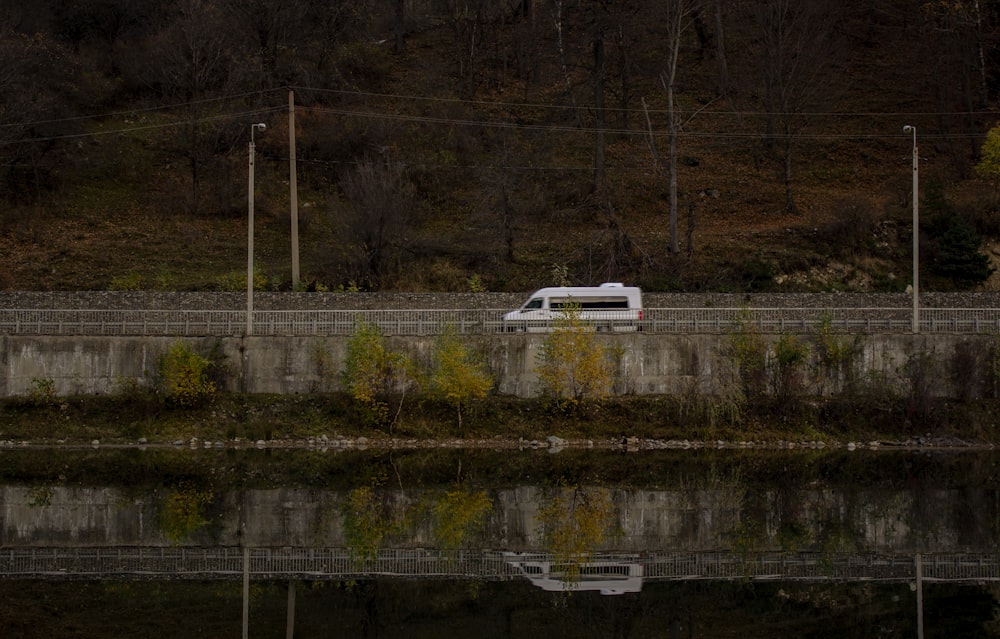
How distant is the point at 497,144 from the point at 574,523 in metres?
42.4

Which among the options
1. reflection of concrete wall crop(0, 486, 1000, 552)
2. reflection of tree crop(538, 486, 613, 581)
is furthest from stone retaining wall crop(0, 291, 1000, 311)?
reflection of tree crop(538, 486, 613, 581)

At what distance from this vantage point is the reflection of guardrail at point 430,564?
21266 mm

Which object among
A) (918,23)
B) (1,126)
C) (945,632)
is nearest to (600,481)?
(945,632)

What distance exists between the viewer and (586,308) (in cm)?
4459

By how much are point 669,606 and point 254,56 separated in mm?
55979

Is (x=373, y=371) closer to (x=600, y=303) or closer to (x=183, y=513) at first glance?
(x=600, y=303)

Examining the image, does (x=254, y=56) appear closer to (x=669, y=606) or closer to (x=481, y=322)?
(x=481, y=322)

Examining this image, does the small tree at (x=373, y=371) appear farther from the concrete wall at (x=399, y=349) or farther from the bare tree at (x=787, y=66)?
the bare tree at (x=787, y=66)

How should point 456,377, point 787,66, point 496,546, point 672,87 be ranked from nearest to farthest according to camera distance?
point 496,546 < point 456,377 < point 672,87 < point 787,66

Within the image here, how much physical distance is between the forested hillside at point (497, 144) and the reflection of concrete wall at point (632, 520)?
76.4 feet

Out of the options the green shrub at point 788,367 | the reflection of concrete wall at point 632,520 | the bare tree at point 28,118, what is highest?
the bare tree at point 28,118

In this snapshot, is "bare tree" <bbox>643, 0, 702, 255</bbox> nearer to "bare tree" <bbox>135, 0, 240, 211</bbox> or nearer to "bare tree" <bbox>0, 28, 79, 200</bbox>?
"bare tree" <bbox>135, 0, 240, 211</bbox>

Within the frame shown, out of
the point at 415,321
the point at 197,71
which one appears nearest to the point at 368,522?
the point at 415,321

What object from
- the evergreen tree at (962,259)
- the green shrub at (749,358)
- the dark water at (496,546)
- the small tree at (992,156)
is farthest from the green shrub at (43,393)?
the small tree at (992,156)
